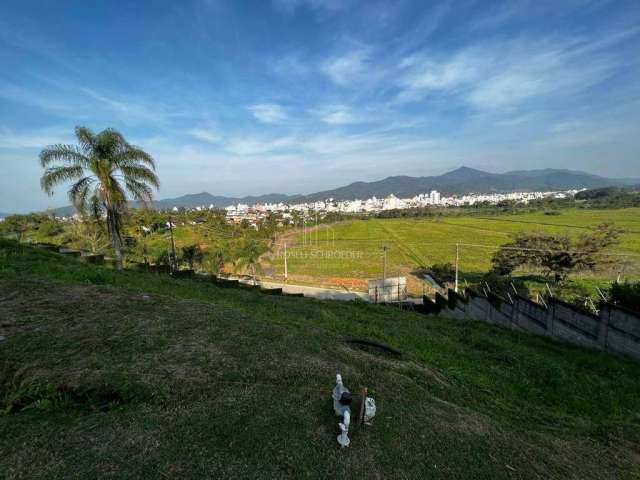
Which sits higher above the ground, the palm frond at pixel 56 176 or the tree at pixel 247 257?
the palm frond at pixel 56 176

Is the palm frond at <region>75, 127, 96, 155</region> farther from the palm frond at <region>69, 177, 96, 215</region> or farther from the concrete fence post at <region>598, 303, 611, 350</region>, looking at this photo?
the concrete fence post at <region>598, 303, 611, 350</region>

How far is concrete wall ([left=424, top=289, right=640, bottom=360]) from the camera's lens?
6.28 meters

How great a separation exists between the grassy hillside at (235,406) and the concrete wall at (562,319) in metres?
2.35

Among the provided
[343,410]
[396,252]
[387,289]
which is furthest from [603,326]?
[396,252]

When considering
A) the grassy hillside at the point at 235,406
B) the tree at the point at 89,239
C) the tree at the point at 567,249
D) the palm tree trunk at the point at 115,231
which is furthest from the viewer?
the tree at the point at 89,239

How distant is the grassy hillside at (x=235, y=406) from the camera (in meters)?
1.84

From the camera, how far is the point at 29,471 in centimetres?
158

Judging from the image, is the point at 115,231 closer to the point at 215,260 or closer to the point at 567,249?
the point at 215,260

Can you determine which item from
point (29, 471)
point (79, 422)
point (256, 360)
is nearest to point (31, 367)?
point (79, 422)

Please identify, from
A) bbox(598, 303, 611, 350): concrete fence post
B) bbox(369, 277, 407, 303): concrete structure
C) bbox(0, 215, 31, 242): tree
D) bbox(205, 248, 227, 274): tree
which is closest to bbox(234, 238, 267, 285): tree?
bbox(205, 248, 227, 274): tree

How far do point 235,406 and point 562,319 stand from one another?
908 cm

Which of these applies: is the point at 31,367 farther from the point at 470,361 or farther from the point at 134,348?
the point at 470,361

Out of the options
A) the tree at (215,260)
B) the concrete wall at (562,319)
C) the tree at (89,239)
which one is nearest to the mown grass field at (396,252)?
the tree at (215,260)

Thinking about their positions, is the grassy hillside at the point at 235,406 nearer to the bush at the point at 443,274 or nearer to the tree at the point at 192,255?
the tree at the point at 192,255
